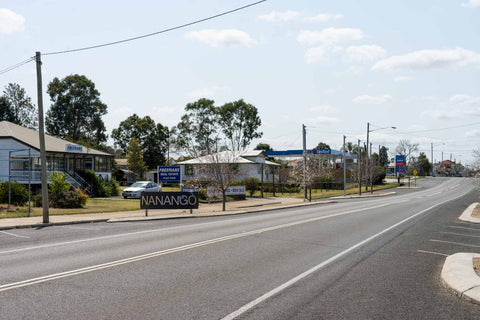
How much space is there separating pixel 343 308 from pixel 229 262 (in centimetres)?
384

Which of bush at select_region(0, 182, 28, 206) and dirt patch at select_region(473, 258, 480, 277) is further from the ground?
bush at select_region(0, 182, 28, 206)

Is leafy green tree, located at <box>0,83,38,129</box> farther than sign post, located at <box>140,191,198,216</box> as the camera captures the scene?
Yes

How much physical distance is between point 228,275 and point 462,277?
4.54 m

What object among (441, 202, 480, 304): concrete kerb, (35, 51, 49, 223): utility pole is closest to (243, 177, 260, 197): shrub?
(35, 51, 49, 223): utility pole

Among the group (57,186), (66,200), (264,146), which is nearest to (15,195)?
(57,186)

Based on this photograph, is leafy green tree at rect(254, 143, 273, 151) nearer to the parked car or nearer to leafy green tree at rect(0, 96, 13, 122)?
leafy green tree at rect(0, 96, 13, 122)

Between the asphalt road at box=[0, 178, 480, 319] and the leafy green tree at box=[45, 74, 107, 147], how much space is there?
68.3 m

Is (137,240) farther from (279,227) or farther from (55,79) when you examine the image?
(55,79)

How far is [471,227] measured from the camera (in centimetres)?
1886

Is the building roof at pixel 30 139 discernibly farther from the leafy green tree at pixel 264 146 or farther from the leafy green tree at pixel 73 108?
the leafy green tree at pixel 264 146

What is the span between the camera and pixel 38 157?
37.5 m

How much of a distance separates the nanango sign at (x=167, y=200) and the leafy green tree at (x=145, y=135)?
200 ft

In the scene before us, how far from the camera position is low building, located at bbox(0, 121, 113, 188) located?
36.3 metres

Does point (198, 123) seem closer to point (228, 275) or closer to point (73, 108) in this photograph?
point (73, 108)
